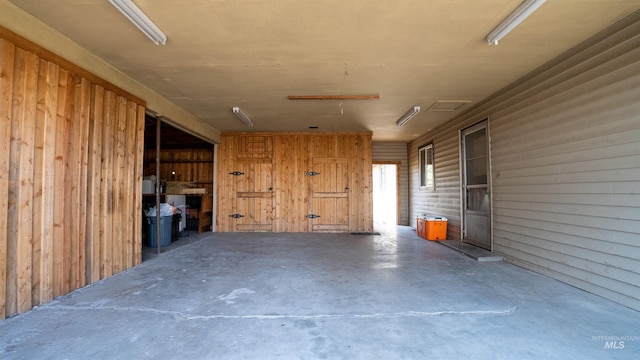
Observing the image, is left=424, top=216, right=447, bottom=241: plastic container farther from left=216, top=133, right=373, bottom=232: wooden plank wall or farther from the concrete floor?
the concrete floor

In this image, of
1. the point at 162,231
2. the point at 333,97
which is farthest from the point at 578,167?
the point at 162,231

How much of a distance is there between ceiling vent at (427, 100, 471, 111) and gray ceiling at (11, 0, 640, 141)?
19 cm

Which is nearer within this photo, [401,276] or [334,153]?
[401,276]

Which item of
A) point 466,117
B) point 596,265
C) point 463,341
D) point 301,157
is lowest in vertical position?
point 463,341

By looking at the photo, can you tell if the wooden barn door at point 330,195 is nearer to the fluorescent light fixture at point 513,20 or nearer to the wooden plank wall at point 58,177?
the wooden plank wall at point 58,177

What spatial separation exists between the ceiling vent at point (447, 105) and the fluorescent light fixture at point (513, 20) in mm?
2391

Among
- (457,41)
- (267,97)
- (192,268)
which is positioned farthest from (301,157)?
(457,41)

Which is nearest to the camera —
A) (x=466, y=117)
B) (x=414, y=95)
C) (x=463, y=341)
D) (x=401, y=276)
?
(x=463, y=341)

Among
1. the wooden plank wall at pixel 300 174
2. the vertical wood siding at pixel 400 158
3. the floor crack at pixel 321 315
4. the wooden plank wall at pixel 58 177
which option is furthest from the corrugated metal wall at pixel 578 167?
the wooden plank wall at pixel 58 177

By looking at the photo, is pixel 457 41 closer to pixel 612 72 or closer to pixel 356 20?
pixel 356 20

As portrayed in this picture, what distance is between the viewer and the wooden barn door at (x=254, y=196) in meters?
8.45

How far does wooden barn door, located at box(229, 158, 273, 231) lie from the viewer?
845 cm

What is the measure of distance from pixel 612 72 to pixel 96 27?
17.4ft

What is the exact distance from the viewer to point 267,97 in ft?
17.7
